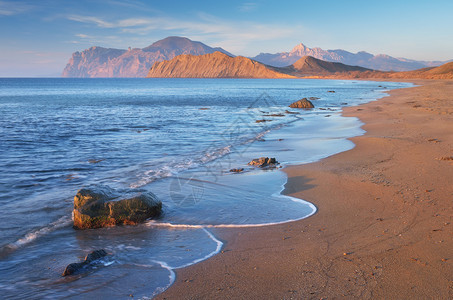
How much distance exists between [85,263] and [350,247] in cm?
385

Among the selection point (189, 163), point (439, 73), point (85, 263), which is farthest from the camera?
point (439, 73)

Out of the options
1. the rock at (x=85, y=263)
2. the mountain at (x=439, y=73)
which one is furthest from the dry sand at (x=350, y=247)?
the mountain at (x=439, y=73)

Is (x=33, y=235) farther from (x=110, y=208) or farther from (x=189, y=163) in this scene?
(x=189, y=163)

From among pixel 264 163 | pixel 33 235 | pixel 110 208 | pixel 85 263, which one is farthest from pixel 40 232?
pixel 264 163

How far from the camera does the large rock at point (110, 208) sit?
6285mm

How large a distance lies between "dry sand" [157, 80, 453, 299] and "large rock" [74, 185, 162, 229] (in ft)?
5.45

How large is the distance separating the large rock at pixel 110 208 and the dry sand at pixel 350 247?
1.66 meters

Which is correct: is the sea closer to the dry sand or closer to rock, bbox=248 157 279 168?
rock, bbox=248 157 279 168

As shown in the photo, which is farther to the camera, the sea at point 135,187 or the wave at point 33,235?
the wave at point 33,235

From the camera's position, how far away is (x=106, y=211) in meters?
6.46

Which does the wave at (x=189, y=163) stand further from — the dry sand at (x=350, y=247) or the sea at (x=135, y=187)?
the dry sand at (x=350, y=247)

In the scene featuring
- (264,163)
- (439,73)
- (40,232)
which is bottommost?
(40,232)

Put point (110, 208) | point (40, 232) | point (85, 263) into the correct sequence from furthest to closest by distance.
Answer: point (110, 208)
point (40, 232)
point (85, 263)

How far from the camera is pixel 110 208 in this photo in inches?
255
